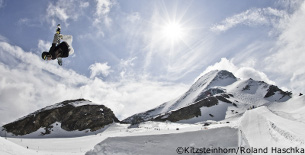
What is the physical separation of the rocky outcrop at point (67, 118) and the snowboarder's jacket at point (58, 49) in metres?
54.4

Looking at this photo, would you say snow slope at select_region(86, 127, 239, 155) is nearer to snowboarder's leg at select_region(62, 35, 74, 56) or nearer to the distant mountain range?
snowboarder's leg at select_region(62, 35, 74, 56)

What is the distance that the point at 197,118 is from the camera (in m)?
76.9

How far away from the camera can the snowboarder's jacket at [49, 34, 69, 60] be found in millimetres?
5211

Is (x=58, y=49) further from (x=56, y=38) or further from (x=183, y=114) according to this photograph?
(x=183, y=114)

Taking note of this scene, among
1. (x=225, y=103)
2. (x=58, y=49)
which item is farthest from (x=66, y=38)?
(x=225, y=103)

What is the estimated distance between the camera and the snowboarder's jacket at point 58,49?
17.1ft

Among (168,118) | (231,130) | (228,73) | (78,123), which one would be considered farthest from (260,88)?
(231,130)

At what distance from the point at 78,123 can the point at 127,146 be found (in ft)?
155

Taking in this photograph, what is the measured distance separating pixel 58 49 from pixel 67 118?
189 feet

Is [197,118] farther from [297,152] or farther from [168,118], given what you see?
[297,152]

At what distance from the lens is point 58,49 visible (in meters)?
5.29

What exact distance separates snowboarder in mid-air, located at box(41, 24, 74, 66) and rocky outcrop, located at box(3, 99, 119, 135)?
54395 millimetres

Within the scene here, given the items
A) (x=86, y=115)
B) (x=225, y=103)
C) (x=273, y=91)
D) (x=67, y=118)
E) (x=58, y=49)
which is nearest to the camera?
(x=58, y=49)

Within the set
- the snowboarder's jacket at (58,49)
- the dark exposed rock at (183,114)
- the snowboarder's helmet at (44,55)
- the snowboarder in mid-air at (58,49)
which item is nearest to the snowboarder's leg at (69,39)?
the snowboarder in mid-air at (58,49)
